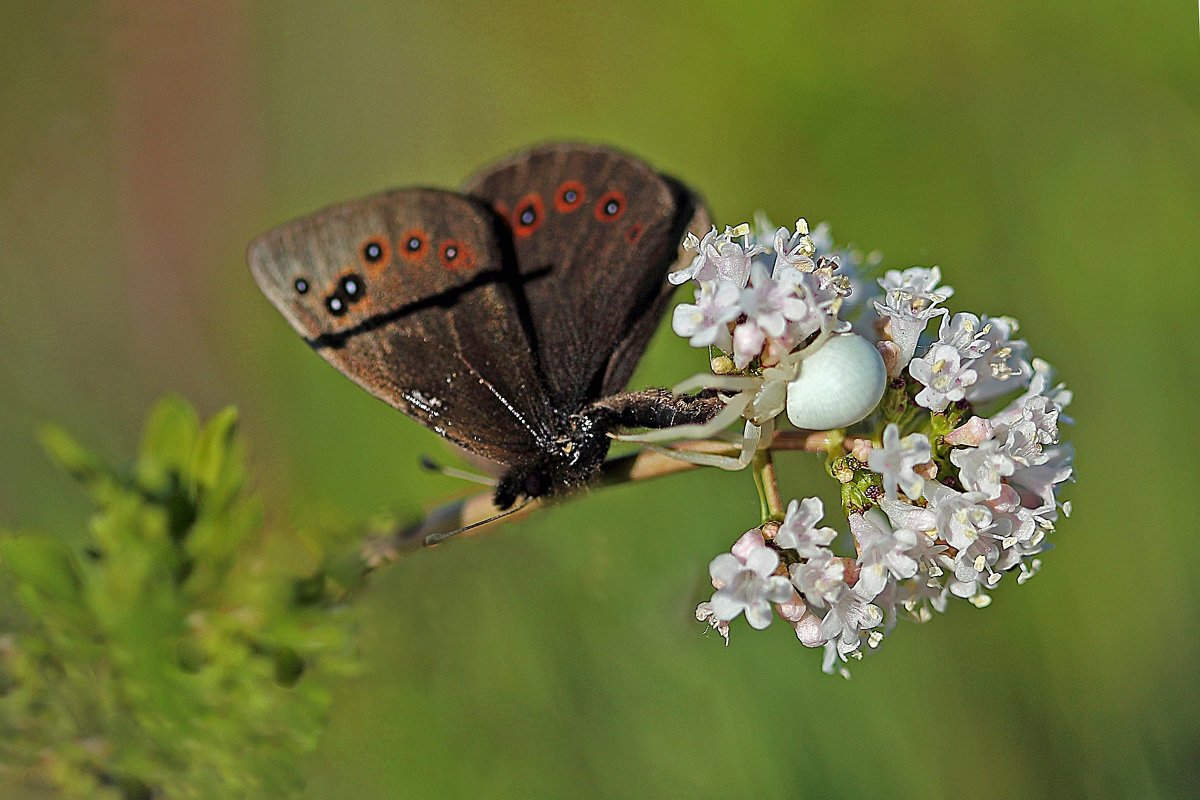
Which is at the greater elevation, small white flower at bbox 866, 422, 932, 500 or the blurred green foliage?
small white flower at bbox 866, 422, 932, 500

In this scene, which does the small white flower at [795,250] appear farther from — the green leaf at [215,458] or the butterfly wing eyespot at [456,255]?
the green leaf at [215,458]

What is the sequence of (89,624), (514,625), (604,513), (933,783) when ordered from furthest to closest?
(604,513), (933,783), (514,625), (89,624)

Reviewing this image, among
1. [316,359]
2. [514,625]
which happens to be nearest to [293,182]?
[316,359]

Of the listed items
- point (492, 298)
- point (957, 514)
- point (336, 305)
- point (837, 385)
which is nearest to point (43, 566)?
point (336, 305)

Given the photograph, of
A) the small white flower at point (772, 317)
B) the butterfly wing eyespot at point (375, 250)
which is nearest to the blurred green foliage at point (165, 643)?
the butterfly wing eyespot at point (375, 250)

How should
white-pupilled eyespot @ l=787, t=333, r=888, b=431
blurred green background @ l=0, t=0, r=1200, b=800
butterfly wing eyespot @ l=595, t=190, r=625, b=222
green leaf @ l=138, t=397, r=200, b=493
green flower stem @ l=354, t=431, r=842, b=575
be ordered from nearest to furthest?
white-pupilled eyespot @ l=787, t=333, r=888, b=431
green flower stem @ l=354, t=431, r=842, b=575
green leaf @ l=138, t=397, r=200, b=493
butterfly wing eyespot @ l=595, t=190, r=625, b=222
blurred green background @ l=0, t=0, r=1200, b=800

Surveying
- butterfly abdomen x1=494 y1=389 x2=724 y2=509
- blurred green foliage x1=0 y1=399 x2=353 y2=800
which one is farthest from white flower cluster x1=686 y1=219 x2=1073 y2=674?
blurred green foliage x1=0 y1=399 x2=353 y2=800

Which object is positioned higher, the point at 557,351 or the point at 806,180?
the point at 806,180

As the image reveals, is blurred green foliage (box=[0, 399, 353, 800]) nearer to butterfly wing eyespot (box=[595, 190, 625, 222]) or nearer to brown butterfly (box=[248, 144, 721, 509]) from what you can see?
brown butterfly (box=[248, 144, 721, 509])

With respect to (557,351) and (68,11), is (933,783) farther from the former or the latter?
(68,11)
